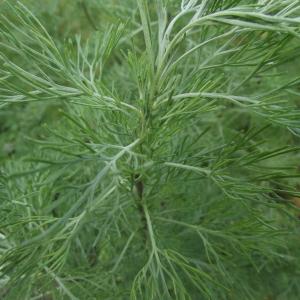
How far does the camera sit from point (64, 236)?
2.84ft

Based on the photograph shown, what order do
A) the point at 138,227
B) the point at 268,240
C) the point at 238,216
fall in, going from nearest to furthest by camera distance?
the point at 268,240 → the point at 138,227 → the point at 238,216

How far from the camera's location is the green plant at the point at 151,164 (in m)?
0.73

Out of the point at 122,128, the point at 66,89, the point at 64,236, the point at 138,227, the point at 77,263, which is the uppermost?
the point at 66,89

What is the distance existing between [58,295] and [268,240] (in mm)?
450

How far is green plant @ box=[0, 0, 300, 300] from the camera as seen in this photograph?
0.73 metres

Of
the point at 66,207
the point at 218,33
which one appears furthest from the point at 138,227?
the point at 218,33

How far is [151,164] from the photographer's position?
0.73 m

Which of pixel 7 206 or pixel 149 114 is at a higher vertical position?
pixel 149 114

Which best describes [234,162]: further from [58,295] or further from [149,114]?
[58,295]

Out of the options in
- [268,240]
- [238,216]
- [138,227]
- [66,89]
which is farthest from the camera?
[238,216]

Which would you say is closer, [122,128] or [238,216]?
[122,128]

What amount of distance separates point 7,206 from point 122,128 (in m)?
0.31

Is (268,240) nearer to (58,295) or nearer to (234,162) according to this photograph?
(234,162)

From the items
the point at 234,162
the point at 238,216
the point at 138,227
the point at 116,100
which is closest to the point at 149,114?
the point at 116,100
